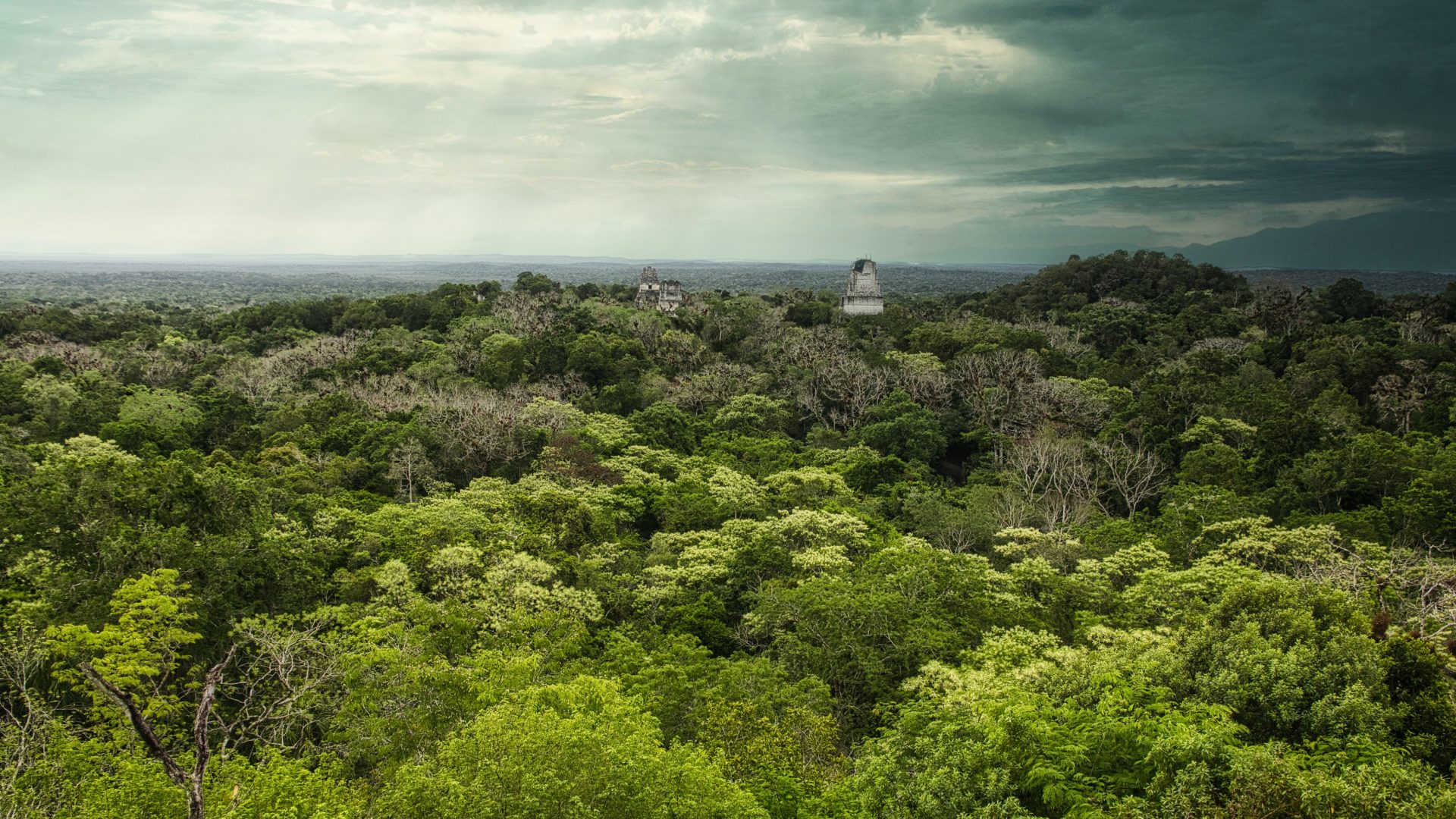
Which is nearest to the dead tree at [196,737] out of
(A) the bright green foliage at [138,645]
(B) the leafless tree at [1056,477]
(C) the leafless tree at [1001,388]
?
(A) the bright green foliage at [138,645]

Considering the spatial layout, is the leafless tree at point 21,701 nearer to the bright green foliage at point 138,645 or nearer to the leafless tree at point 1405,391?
the bright green foliage at point 138,645

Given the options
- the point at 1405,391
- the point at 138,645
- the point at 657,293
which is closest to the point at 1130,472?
the point at 1405,391

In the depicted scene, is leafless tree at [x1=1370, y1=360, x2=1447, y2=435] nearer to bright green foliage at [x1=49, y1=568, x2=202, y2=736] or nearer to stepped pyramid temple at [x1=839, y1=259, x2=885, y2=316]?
stepped pyramid temple at [x1=839, y1=259, x2=885, y2=316]

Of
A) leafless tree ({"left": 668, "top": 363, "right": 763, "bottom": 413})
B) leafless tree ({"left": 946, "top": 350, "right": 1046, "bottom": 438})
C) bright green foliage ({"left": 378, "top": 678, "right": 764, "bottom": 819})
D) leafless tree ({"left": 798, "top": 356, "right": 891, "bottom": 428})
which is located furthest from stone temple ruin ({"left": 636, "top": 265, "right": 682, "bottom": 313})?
bright green foliage ({"left": 378, "top": 678, "right": 764, "bottom": 819})

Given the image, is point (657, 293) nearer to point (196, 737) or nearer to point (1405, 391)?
point (1405, 391)

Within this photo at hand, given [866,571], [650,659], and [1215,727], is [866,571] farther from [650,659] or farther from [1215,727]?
[1215,727]
